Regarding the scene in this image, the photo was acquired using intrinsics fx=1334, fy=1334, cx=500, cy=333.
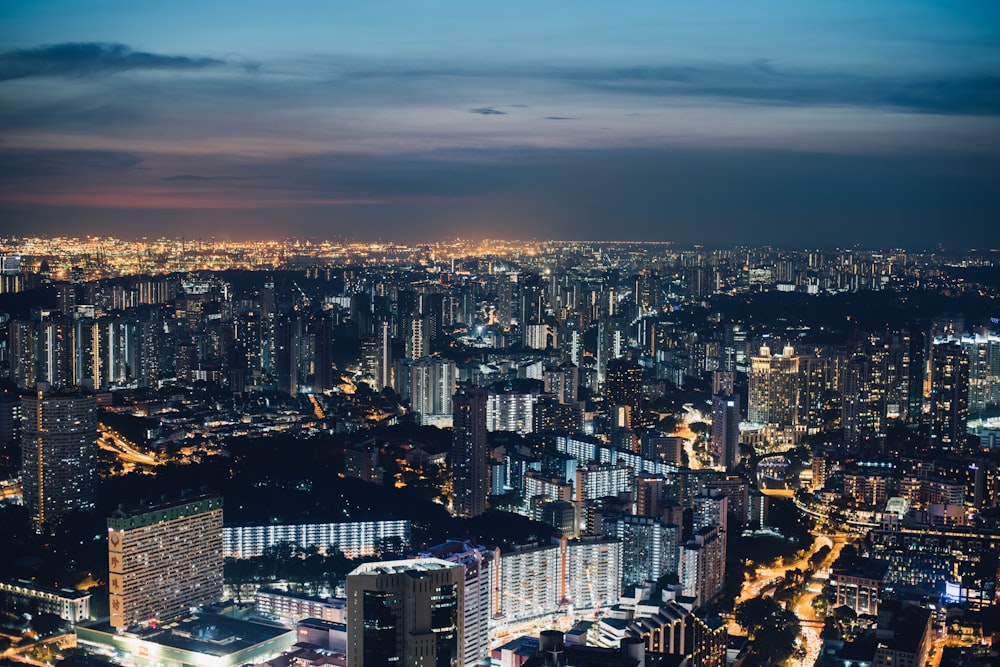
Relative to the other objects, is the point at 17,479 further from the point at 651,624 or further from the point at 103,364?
the point at 651,624

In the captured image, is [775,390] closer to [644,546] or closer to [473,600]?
[644,546]

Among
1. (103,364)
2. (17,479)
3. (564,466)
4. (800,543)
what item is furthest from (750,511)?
(103,364)

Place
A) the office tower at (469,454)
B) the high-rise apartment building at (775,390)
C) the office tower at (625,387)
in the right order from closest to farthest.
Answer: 1. the office tower at (469,454)
2. the high-rise apartment building at (775,390)
3. the office tower at (625,387)

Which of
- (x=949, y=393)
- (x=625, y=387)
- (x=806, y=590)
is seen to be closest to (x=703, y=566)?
(x=806, y=590)

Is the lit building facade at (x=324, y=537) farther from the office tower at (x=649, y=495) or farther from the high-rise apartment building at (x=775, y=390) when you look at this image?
the high-rise apartment building at (x=775, y=390)

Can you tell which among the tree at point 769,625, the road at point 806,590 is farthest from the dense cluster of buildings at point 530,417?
the tree at point 769,625

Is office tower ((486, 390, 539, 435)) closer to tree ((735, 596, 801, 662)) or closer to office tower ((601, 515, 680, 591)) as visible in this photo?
office tower ((601, 515, 680, 591))
